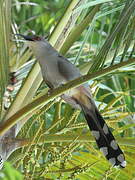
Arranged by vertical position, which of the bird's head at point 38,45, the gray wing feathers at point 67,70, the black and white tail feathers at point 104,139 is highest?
the bird's head at point 38,45

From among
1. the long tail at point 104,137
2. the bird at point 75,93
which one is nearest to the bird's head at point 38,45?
the bird at point 75,93

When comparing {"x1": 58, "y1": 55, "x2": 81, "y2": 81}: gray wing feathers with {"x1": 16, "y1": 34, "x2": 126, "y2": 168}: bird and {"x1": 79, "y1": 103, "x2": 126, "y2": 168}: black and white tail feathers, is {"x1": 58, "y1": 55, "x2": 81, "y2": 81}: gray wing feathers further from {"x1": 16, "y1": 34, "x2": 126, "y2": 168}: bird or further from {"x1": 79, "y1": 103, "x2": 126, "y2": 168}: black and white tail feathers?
{"x1": 79, "y1": 103, "x2": 126, "y2": 168}: black and white tail feathers

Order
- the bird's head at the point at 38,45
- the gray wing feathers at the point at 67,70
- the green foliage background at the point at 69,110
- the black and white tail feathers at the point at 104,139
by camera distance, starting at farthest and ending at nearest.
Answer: the bird's head at the point at 38,45 → the gray wing feathers at the point at 67,70 → the black and white tail feathers at the point at 104,139 → the green foliage background at the point at 69,110

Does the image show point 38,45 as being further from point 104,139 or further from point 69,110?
point 104,139

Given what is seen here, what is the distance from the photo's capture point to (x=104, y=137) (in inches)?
51.8

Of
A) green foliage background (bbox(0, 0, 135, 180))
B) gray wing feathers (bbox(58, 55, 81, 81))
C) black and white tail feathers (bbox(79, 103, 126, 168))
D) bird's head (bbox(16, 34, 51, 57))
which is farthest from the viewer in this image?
bird's head (bbox(16, 34, 51, 57))

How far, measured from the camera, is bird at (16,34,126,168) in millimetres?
1285

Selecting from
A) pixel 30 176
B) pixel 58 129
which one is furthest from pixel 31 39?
pixel 30 176

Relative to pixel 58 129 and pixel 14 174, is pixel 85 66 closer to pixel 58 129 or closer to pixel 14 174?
pixel 58 129

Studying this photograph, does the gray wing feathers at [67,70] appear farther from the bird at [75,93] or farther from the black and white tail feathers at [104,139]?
the black and white tail feathers at [104,139]

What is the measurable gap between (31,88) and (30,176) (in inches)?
16.2

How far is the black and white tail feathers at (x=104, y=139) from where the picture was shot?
126 cm

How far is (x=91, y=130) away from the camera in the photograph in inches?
51.9

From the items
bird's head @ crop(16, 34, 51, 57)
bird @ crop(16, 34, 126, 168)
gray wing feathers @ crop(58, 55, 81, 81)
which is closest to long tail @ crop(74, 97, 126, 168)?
bird @ crop(16, 34, 126, 168)
